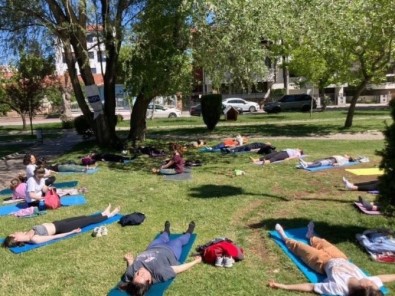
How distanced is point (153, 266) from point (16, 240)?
8.55ft

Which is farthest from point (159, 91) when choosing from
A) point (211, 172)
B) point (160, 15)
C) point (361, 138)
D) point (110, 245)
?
point (110, 245)

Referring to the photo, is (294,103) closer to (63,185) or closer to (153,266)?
(63,185)

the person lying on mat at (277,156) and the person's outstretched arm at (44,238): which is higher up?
the person lying on mat at (277,156)

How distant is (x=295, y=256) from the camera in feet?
20.7

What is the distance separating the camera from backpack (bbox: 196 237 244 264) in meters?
6.25

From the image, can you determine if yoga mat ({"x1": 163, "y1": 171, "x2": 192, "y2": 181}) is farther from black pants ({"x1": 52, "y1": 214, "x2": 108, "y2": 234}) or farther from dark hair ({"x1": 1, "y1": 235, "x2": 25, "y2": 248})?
dark hair ({"x1": 1, "y1": 235, "x2": 25, "y2": 248})

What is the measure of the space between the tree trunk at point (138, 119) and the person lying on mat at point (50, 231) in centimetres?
959

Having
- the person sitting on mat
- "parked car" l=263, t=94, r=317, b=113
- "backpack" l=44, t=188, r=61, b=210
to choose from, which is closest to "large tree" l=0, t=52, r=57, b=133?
"backpack" l=44, t=188, r=61, b=210

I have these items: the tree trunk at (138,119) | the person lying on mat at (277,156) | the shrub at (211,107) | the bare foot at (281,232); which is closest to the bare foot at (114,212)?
the bare foot at (281,232)

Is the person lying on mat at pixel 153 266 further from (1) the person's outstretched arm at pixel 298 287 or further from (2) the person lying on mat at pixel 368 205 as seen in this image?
(2) the person lying on mat at pixel 368 205

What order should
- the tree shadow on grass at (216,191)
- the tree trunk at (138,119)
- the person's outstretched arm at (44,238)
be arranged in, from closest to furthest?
the person's outstretched arm at (44,238) < the tree shadow on grass at (216,191) < the tree trunk at (138,119)

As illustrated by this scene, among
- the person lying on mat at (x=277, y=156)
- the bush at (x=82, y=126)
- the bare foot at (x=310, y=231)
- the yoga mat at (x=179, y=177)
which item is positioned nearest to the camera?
the bare foot at (x=310, y=231)

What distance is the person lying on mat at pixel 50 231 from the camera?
279 inches

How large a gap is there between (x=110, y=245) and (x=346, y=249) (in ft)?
11.4
